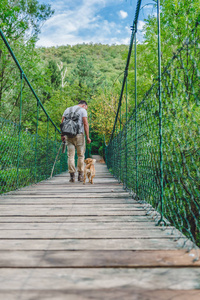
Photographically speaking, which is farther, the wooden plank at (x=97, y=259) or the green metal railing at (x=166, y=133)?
the green metal railing at (x=166, y=133)

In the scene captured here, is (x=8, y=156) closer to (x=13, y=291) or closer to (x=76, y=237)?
(x=76, y=237)

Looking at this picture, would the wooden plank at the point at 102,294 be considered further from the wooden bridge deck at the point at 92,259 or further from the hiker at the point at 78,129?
the hiker at the point at 78,129

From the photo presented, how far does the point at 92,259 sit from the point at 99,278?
136 mm

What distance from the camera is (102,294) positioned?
2.16 feet

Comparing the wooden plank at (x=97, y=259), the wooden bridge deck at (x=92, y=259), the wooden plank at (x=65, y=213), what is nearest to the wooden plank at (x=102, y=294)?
the wooden bridge deck at (x=92, y=259)

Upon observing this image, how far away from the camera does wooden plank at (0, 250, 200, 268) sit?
83cm

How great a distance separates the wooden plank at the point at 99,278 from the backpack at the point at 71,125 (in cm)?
257

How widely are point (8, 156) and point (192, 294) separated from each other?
244 cm

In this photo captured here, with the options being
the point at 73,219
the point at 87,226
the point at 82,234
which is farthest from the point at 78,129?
the point at 82,234

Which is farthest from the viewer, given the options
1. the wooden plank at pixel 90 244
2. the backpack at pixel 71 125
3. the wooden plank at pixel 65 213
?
the backpack at pixel 71 125

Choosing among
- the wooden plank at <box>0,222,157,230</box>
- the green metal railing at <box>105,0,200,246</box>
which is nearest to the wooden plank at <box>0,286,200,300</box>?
the green metal railing at <box>105,0,200,246</box>

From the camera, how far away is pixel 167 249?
0.96 metres

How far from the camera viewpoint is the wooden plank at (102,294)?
64 cm

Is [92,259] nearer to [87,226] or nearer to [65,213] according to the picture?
[87,226]
